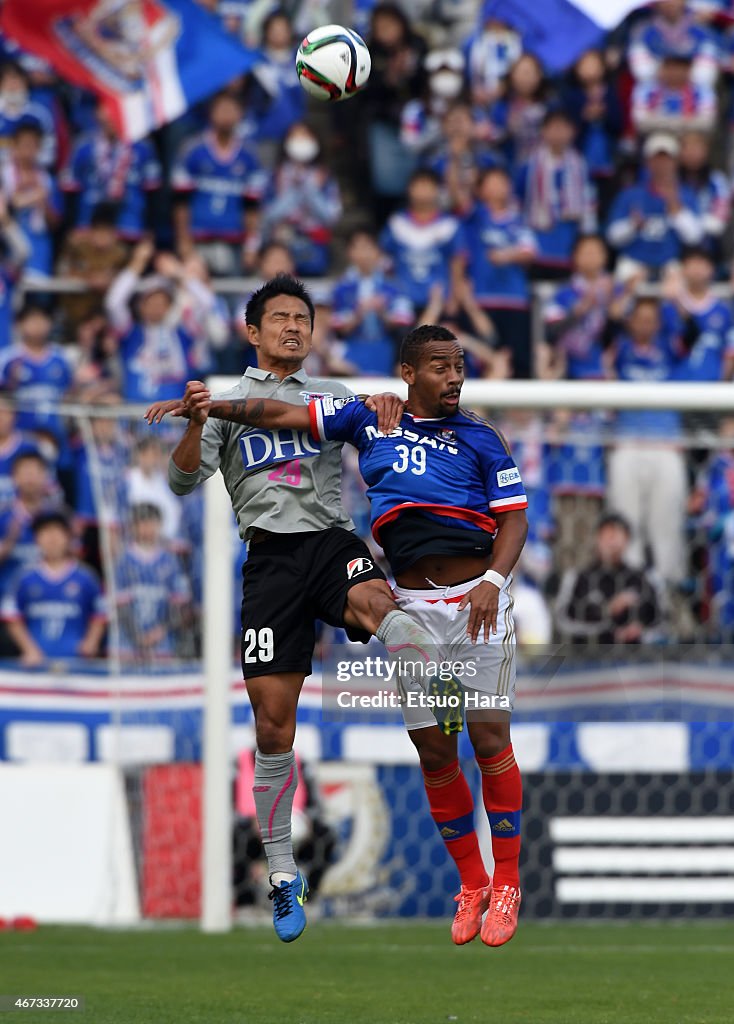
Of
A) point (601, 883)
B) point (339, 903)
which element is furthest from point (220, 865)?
point (601, 883)

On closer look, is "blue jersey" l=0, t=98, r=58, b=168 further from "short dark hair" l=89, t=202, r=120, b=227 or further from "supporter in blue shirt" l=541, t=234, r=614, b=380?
"supporter in blue shirt" l=541, t=234, r=614, b=380

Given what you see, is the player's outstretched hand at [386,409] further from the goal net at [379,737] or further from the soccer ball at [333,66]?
the goal net at [379,737]

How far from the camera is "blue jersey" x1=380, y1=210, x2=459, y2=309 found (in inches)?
593

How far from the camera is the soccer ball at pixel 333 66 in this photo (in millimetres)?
7645

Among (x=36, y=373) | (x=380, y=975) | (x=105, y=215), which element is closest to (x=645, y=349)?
(x=105, y=215)

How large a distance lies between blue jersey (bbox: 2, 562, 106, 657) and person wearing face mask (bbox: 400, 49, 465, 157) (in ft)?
18.7

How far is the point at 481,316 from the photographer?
14836 mm

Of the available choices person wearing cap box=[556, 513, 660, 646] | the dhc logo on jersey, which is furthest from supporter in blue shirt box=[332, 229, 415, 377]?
the dhc logo on jersey

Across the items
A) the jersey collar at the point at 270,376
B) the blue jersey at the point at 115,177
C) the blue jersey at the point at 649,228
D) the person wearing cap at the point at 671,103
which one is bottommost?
the jersey collar at the point at 270,376

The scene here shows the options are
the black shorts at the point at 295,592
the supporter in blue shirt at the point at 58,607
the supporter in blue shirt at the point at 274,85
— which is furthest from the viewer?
the supporter in blue shirt at the point at 274,85

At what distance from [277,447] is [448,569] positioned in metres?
0.86

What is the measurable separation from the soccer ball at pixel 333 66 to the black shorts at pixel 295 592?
6.42ft

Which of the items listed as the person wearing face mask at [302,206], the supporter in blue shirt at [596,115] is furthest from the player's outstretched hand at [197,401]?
the supporter in blue shirt at [596,115]

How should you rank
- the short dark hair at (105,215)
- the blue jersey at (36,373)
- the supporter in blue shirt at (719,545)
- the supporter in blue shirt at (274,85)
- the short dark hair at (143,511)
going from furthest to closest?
the supporter in blue shirt at (274,85), the short dark hair at (105,215), the blue jersey at (36,373), the supporter in blue shirt at (719,545), the short dark hair at (143,511)
